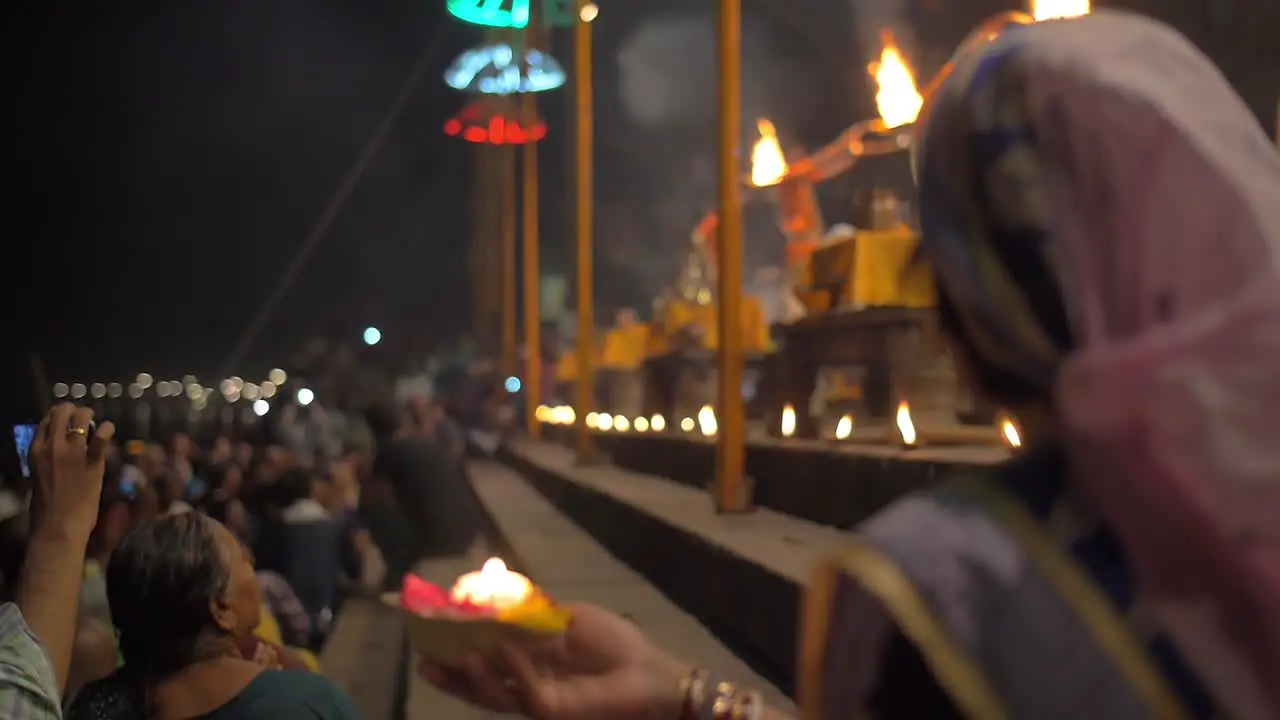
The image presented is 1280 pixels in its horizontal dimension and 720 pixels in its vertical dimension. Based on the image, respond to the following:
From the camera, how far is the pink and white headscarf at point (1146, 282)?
3.00ft

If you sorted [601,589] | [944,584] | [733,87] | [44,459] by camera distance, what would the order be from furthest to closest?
[733,87] → [601,589] → [44,459] → [944,584]

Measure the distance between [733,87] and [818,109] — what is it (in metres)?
8.64

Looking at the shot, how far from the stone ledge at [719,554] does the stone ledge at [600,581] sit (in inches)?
1.8

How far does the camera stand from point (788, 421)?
20.7ft

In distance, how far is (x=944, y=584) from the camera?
954 mm

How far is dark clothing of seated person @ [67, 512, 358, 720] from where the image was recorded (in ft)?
8.57

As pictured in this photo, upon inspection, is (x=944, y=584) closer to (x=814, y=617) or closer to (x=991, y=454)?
(x=814, y=617)

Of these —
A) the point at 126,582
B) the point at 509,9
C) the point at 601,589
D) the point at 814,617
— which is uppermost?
the point at 509,9

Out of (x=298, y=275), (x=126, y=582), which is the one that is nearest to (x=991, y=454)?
(x=126, y=582)

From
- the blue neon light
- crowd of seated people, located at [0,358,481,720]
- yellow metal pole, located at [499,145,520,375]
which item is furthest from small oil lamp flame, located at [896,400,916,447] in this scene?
yellow metal pole, located at [499,145,520,375]

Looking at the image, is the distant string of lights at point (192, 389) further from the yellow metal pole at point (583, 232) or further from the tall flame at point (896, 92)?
the tall flame at point (896, 92)

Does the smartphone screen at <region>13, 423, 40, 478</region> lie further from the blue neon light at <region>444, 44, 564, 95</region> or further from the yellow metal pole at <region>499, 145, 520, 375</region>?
the yellow metal pole at <region>499, 145, 520, 375</region>

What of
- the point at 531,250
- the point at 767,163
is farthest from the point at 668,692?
the point at 531,250

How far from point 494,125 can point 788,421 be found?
546 cm
